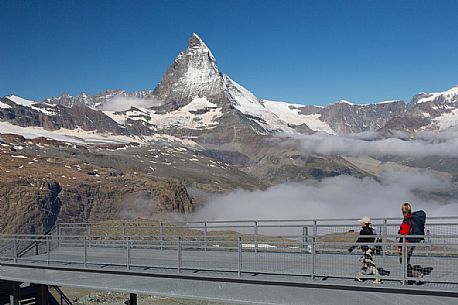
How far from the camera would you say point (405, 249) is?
51.0 ft

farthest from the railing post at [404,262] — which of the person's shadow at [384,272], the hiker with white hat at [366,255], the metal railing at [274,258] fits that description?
the person's shadow at [384,272]

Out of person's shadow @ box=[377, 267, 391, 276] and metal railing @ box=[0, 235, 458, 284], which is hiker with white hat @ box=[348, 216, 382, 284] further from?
person's shadow @ box=[377, 267, 391, 276]

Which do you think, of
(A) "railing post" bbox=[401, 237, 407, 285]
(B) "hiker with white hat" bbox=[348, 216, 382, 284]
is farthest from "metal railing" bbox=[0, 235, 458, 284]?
(B) "hiker with white hat" bbox=[348, 216, 382, 284]

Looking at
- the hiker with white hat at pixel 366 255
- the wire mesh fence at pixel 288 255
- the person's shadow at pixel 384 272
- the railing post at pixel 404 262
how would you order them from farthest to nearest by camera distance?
the person's shadow at pixel 384 272
the wire mesh fence at pixel 288 255
the hiker with white hat at pixel 366 255
the railing post at pixel 404 262

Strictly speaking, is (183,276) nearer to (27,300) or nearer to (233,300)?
(233,300)

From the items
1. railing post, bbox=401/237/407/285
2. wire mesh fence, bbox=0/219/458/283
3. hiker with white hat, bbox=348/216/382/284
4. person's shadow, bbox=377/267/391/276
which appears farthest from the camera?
person's shadow, bbox=377/267/391/276

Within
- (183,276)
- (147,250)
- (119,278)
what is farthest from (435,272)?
(147,250)

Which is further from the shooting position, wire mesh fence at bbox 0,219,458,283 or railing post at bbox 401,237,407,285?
wire mesh fence at bbox 0,219,458,283

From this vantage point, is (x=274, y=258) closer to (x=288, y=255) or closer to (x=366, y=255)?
(x=288, y=255)

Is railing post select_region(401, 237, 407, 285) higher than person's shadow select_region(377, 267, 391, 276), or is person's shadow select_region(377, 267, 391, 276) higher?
railing post select_region(401, 237, 407, 285)

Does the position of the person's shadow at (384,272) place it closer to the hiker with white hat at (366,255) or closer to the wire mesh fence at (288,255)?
the wire mesh fence at (288,255)

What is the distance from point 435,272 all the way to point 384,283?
86.4 inches

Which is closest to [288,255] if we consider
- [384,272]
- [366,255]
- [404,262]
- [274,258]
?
[274,258]

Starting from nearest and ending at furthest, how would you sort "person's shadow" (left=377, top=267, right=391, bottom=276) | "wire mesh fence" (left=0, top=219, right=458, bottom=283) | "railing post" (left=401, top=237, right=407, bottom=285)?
"railing post" (left=401, top=237, right=407, bottom=285) → "wire mesh fence" (left=0, top=219, right=458, bottom=283) → "person's shadow" (left=377, top=267, right=391, bottom=276)
